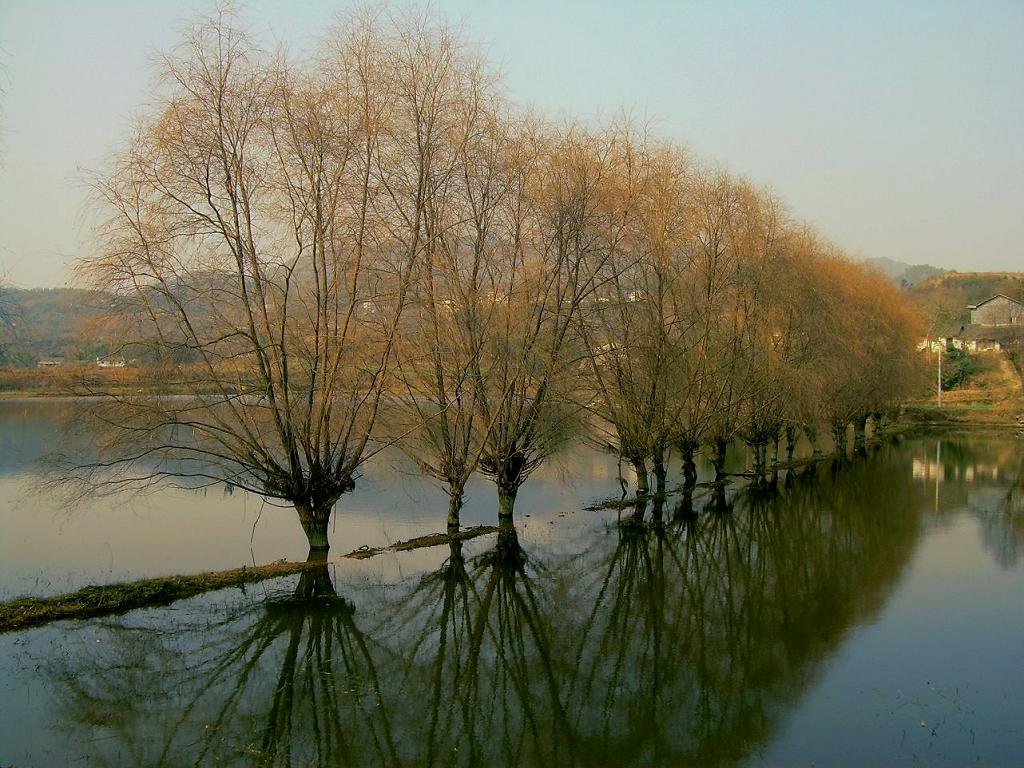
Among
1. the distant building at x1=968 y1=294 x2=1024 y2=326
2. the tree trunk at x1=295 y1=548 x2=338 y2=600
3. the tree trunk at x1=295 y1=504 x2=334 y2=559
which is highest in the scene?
the distant building at x1=968 y1=294 x2=1024 y2=326

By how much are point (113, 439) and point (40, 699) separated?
20.4 feet

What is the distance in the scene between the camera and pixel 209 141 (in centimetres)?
1541

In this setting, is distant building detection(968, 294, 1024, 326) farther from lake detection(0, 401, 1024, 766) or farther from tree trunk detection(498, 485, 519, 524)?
tree trunk detection(498, 485, 519, 524)

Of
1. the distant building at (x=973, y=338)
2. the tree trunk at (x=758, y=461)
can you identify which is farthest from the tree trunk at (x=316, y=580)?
the distant building at (x=973, y=338)

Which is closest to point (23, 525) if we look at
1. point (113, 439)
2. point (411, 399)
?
point (113, 439)

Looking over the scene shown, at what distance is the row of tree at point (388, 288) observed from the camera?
1542cm

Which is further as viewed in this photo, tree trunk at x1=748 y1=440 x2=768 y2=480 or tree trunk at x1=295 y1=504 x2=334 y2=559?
tree trunk at x1=748 y1=440 x2=768 y2=480

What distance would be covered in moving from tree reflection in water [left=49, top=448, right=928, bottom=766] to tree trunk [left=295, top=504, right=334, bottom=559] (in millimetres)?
1132

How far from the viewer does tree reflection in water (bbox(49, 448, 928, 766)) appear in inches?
331

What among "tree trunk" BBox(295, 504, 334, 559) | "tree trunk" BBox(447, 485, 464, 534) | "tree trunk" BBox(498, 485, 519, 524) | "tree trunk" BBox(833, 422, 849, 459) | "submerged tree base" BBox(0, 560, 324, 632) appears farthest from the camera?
"tree trunk" BBox(833, 422, 849, 459)

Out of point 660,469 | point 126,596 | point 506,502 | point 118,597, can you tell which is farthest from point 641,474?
point 118,597

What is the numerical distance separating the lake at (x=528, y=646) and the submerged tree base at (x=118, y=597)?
0.36 metres

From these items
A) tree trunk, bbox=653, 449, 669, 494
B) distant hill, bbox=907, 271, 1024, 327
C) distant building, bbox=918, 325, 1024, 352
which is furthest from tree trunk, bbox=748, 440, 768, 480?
distant hill, bbox=907, 271, 1024, 327

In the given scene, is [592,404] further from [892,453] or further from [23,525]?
[892,453]
